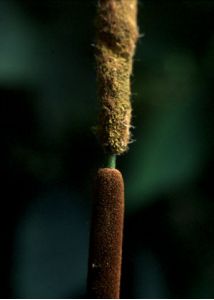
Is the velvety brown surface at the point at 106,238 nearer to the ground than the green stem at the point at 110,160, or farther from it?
nearer to the ground

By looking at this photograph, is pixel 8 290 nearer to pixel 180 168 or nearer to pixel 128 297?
pixel 128 297

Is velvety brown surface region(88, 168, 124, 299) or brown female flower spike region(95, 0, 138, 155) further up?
brown female flower spike region(95, 0, 138, 155)

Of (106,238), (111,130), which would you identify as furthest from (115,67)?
(106,238)

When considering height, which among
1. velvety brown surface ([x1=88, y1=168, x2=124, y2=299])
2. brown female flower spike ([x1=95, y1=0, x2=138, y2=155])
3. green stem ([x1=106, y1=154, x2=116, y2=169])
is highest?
brown female flower spike ([x1=95, y1=0, x2=138, y2=155])

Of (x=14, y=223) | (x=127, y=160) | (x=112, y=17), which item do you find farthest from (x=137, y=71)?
(x=112, y=17)

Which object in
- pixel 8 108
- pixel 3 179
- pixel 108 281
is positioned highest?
pixel 8 108

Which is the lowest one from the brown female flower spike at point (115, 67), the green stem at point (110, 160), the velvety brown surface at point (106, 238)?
the velvety brown surface at point (106, 238)
